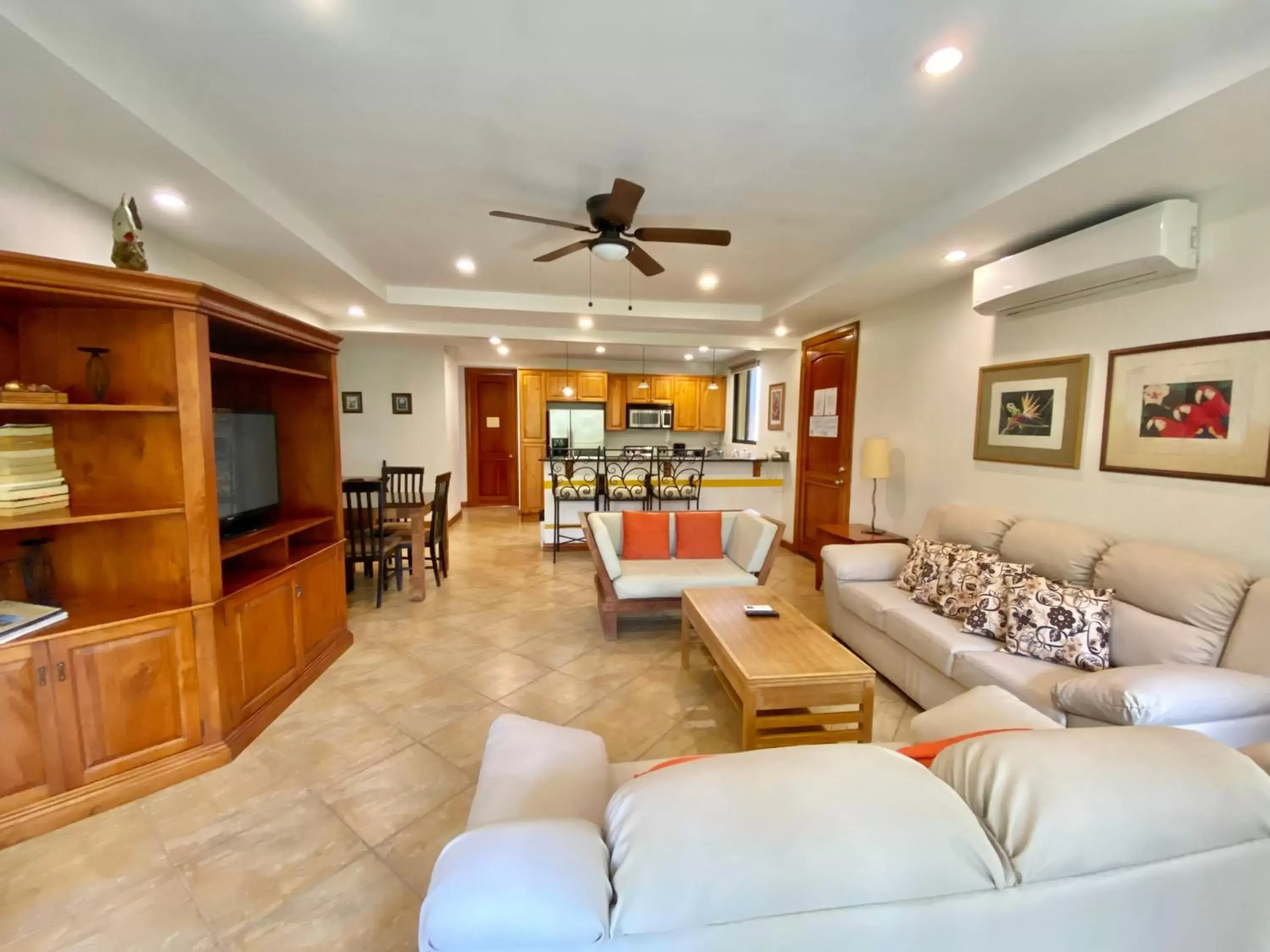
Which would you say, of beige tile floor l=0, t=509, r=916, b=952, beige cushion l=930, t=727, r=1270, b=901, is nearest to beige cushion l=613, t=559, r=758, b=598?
beige tile floor l=0, t=509, r=916, b=952

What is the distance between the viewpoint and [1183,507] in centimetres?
239

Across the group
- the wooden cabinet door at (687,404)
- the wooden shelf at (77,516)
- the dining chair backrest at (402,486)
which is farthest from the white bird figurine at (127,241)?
the wooden cabinet door at (687,404)

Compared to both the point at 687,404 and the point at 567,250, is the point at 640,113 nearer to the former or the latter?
the point at 567,250

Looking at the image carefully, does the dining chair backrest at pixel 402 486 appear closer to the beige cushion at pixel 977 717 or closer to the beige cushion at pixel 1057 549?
the beige cushion at pixel 977 717

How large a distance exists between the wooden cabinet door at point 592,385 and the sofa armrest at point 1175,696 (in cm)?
696

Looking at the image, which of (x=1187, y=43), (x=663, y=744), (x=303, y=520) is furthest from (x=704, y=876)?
(x=303, y=520)

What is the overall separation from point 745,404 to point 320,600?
6418mm

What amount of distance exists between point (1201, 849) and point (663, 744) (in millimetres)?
1844

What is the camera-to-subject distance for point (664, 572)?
360cm

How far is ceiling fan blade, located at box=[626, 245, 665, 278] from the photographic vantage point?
2.88 metres

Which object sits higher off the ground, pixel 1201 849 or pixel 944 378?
pixel 944 378

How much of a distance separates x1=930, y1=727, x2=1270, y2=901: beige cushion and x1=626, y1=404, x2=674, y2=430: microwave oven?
750cm

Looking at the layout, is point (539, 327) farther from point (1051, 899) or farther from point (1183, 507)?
point (1051, 899)

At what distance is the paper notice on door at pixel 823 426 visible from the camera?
529cm
